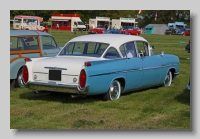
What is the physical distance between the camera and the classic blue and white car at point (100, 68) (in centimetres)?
870

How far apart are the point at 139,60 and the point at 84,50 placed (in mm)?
1265

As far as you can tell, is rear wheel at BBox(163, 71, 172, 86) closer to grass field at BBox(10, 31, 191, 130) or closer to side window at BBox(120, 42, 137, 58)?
grass field at BBox(10, 31, 191, 130)

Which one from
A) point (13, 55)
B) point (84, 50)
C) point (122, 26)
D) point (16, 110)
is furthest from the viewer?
point (122, 26)

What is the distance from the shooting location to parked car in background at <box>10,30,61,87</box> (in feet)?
35.8

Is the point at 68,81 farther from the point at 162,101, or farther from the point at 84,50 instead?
the point at 162,101

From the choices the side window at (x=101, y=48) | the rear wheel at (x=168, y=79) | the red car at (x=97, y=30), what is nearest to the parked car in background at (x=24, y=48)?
the side window at (x=101, y=48)

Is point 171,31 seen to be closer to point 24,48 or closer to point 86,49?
point 24,48

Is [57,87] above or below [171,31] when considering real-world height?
below

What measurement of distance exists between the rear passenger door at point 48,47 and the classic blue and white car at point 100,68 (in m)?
2.14

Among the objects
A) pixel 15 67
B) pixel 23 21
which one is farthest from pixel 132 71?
pixel 23 21

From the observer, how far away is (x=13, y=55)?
11148 mm

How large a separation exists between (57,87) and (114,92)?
130 cm

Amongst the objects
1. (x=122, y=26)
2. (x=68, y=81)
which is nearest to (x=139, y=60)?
(x=68, y=81)

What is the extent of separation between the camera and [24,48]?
1158 cm
